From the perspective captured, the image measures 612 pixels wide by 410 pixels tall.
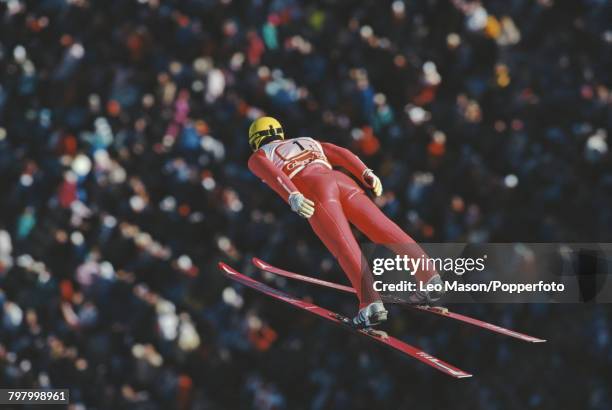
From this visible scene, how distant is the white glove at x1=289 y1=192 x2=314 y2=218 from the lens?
5883mm

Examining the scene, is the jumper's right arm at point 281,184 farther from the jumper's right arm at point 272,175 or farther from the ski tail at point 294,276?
the ski tail at point 294,276

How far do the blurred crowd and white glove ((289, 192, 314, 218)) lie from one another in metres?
2.37

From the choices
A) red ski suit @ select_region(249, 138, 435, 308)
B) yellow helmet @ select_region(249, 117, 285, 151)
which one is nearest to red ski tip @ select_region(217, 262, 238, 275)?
yellow helmet @ select_region(249, 117, 285, 151)

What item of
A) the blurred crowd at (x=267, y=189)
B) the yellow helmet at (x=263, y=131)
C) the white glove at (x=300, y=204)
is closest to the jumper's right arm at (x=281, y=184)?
the white glove at (x=300, y=204)

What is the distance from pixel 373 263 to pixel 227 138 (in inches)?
132

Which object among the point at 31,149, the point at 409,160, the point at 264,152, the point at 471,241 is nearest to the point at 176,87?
the point at 31,149

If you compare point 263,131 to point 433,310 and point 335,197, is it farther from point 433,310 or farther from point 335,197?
point 433,310

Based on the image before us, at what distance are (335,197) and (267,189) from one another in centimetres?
291

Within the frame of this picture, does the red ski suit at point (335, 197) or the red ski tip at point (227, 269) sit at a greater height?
the red ski tip at point (227, 269)

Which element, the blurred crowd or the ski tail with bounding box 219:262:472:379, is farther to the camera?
the blurred crowd

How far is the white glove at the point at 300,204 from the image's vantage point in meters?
5.88

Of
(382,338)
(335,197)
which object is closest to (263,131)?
(335,197)

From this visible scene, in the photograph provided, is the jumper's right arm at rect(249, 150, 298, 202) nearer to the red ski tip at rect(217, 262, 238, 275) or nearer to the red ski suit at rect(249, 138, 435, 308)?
the red ski suit at rect(249, 138, 435, 308)

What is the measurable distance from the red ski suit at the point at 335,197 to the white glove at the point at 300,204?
66 mm
